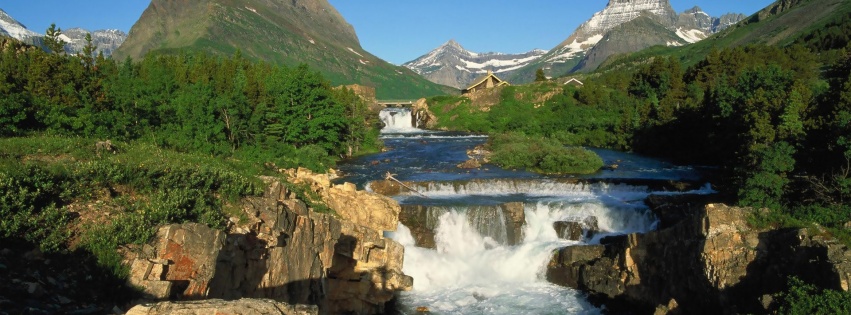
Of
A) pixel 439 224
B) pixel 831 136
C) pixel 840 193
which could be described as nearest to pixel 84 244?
pixel 439 224

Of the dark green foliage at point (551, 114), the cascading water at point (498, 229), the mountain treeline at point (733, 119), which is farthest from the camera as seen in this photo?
the dark green foliage at point (551, 114)

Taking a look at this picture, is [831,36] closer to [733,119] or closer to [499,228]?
[733,119]

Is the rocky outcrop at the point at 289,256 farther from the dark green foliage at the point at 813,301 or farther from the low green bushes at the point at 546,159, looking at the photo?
the low green bushes at the point at 546,159

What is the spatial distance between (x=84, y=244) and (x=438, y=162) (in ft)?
94.2

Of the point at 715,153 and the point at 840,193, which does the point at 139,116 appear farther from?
the point at 715,153

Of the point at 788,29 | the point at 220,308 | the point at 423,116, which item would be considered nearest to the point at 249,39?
the point at 423,116

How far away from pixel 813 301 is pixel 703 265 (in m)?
4.47

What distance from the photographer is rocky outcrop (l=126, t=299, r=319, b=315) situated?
5.91 metres

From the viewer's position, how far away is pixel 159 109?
90.5 ft

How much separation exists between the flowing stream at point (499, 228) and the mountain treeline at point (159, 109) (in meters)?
6.21

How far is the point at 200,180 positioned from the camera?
13453mm

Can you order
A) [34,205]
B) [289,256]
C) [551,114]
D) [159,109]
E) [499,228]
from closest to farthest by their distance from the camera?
[34,205] → [289,256] → [499,228] → [159,109] → [551,114]

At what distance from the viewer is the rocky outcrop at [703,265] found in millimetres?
14852

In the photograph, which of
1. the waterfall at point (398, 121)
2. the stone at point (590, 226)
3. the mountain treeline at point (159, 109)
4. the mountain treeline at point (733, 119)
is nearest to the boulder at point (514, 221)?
the stone at point (590, 226)
